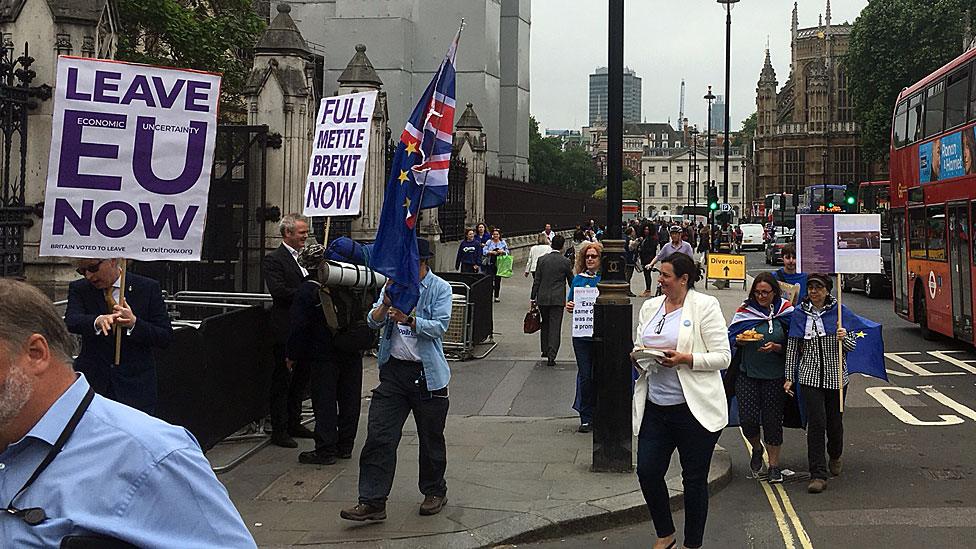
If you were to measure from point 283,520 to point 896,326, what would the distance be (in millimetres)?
17501

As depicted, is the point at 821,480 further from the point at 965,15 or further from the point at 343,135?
the point at 965,15

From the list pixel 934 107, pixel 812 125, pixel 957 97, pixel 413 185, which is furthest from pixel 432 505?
pixel 812 125

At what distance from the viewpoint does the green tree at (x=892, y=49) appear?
5203cm

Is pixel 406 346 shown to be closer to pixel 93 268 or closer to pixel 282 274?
pixel 93 268

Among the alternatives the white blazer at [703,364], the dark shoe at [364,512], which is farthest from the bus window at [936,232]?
the dark shoe at [364,512]

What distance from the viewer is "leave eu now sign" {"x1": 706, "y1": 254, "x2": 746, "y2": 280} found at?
31219 millimetres

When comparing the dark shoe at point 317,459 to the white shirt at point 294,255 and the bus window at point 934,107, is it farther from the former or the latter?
the bus window at point 934,107

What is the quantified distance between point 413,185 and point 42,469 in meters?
5.24

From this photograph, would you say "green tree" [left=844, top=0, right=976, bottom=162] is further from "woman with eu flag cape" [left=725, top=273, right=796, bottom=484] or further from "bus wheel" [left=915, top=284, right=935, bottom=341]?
"woman with eu flag cape" [left=725, top=273, right=796, bottom=484]

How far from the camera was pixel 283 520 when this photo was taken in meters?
7.07

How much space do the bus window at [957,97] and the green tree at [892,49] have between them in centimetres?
3663

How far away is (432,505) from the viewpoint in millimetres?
7191

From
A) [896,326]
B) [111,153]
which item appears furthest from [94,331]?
[896,326]

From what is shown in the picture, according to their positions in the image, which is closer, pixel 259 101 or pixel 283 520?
pixel 283 520
